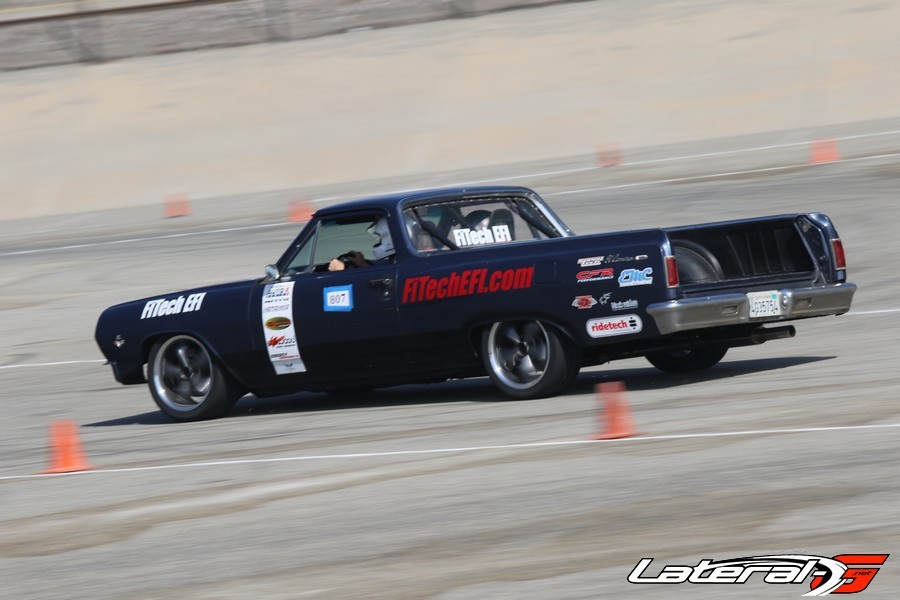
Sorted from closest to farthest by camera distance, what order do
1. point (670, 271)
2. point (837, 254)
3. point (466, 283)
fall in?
point (670, 271) → point (466, 283) → point (837, 254)

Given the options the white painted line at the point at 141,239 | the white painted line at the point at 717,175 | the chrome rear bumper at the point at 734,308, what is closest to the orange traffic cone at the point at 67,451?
the chrome rear bumper at the point at 734,308

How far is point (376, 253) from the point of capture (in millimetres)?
10273

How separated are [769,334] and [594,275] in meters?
1.38

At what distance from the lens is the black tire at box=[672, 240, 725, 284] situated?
9805 millimetres

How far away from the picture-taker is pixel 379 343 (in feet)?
33.3

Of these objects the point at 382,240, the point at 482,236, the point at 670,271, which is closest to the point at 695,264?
the point at 670,271

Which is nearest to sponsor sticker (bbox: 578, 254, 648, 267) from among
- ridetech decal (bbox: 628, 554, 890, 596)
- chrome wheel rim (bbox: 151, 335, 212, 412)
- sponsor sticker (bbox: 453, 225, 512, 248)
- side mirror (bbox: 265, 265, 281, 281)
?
sponsor sticker (bbox: 453, 225, 512, 248)

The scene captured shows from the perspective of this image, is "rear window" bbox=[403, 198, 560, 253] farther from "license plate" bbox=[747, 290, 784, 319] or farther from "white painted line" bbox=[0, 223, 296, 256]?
"white painted line" bbox=[0, 223, 296, 256]

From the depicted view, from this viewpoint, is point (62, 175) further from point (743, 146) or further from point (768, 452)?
point (768, 452)

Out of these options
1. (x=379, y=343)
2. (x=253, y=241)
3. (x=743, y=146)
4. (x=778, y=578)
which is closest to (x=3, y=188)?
(x=253, y=241)

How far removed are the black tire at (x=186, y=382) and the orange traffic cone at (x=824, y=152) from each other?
45.5ft

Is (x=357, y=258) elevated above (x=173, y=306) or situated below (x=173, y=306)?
above

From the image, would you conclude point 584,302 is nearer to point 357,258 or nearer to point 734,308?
point 734,308

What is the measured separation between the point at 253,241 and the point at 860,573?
54.6 feet
